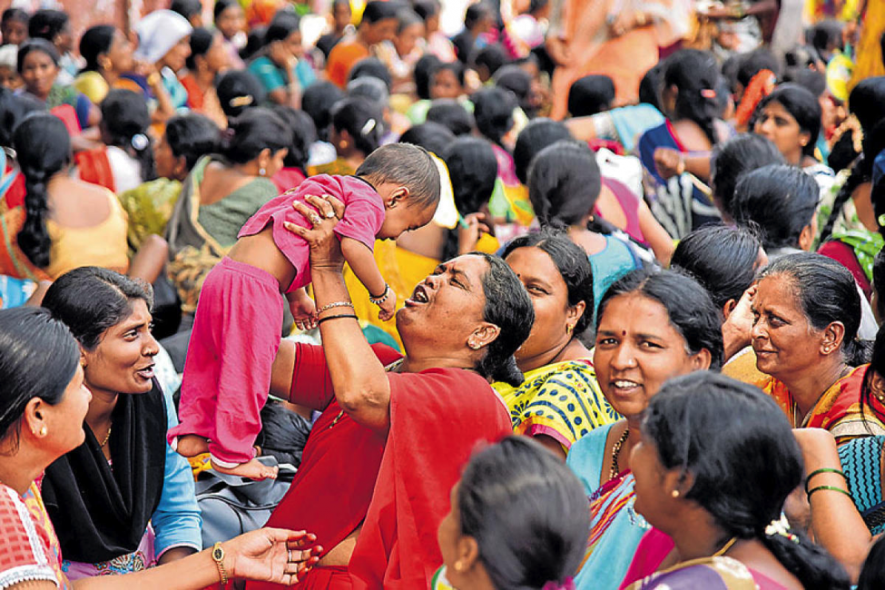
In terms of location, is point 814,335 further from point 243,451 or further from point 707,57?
point 707,57

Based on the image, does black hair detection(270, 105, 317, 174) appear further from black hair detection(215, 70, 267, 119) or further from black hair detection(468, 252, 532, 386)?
black hair detection(468, 252, 532, 386)

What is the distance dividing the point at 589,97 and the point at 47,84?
357 centimetres

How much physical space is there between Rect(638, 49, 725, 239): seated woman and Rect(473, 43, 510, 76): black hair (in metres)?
3.77

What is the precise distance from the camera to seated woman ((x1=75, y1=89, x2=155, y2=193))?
19.9 ft

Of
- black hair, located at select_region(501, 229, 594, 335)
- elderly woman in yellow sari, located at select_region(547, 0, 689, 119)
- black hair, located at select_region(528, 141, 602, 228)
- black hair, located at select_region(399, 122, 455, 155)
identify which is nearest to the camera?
black hair, located at select_region(501, 229, 594, 335)

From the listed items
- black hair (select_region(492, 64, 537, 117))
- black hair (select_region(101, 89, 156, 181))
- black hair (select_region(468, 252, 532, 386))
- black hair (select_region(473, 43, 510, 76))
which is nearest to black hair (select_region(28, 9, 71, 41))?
black hair (select_region(101, 89, 156, 181))

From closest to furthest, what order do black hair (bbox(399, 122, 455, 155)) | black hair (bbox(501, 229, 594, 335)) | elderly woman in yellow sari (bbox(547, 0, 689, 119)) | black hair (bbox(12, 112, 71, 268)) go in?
black hair (bbox(501, 229, 594, 335))
black hair (bbox(12, 112, 71, 268))
black hair (bbox(399, 122, 455, 155))
elderly woman in yellow sari (bbox(547, 0, 689, 119))

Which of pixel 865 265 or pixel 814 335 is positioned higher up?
pixel 814 335

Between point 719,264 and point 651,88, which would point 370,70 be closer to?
point 651,88

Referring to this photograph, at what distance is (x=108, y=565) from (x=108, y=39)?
5783 mm

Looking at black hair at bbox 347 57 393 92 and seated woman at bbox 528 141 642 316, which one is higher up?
seated woman at bbox 528 141 642 316

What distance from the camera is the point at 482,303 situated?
276cm

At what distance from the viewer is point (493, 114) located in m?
6.59

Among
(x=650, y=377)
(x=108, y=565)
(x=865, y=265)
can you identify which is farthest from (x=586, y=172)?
(x=108, y=565)
